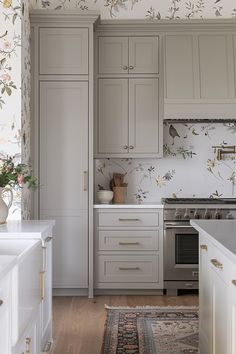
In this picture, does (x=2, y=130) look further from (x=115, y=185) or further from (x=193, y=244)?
(x=193, y=244)

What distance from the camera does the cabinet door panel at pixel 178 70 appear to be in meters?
4.38

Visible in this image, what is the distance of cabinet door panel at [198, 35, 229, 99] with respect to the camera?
172 inches

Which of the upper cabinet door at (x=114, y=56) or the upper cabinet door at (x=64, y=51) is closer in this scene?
the upper cabinet door at (x=64, y=51)

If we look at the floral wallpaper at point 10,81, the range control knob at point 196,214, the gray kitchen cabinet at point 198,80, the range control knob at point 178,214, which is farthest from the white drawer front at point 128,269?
the gray kitchen cabinet at point 198,80

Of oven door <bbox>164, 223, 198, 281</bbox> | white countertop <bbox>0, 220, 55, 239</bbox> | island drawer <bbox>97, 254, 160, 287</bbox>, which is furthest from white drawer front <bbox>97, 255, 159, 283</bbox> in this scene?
white countertop <bbox>0, 220, 55, 239</bbox>

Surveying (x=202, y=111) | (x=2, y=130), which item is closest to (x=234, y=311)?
(x=2, y=130)

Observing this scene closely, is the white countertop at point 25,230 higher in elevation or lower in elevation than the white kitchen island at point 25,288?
higher

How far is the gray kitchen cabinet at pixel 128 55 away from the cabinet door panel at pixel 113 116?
13cm

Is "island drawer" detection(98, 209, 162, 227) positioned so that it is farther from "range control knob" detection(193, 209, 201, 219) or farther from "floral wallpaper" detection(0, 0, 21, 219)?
"floral wallpaper" detection(0, 0, 21, 219)

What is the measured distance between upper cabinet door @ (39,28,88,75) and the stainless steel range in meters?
1.48

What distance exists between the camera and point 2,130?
3.48 metres

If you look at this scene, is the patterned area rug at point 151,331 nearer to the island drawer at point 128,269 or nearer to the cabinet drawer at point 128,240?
the island drawer at point 128,269

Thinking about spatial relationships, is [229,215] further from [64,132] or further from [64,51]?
[64,51]

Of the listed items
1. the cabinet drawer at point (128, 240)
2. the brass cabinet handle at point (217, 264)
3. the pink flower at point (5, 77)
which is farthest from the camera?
the cabinet drawer at point (128, 240)
